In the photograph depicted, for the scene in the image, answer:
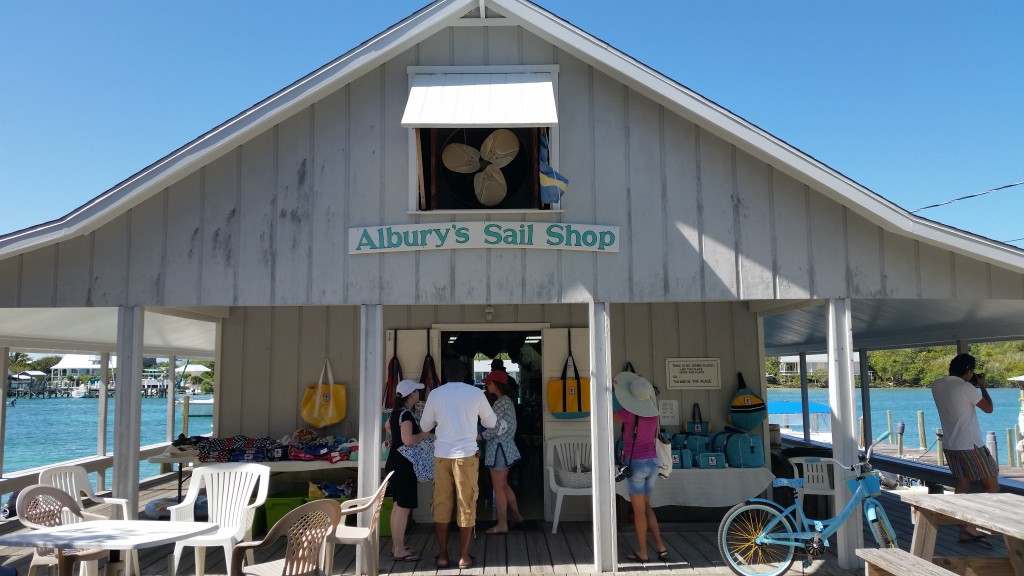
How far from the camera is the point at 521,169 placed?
6.48 metres

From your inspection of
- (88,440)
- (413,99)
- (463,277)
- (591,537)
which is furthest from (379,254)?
(88,440)

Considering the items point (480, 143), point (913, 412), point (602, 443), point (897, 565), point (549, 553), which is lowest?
point (913, 412)

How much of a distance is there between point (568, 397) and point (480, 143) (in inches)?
120

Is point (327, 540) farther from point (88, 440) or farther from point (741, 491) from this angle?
point (88, 440)

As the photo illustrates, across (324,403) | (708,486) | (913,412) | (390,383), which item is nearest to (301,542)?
(390,383)

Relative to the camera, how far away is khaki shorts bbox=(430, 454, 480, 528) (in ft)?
19.4

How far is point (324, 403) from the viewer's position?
849 cm

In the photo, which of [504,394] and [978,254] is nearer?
[978,254]

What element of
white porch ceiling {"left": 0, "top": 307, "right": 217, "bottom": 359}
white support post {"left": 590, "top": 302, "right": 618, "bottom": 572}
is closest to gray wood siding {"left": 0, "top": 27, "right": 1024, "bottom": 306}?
white support post {"left": 590, "top": 302, "right": 618, "bottom": 572}

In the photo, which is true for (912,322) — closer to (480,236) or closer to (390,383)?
(480,236)

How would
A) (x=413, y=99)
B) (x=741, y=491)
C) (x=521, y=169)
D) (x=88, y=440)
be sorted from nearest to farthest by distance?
(x=413, y=99) < (x=521, y=169) < (x=741, y=491) < (x=88, y=440)

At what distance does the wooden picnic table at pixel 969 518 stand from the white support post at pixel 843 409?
36.5 inches

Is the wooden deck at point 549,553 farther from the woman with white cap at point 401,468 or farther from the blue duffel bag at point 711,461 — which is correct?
the blue duffel bag at point 711,461

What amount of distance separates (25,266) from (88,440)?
47429 millimetres
